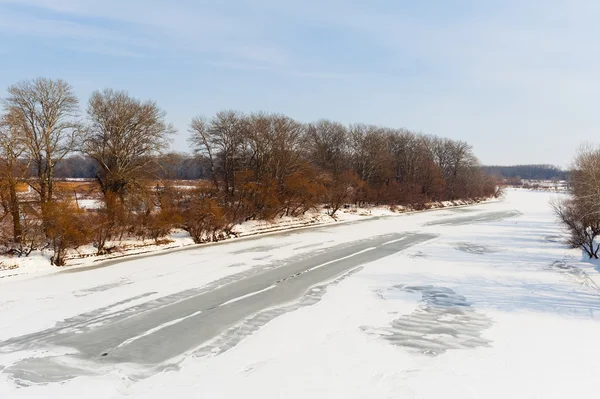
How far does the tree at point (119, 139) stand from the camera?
2728 cm

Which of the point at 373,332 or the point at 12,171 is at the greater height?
the point at 12,171

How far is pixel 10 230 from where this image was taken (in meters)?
19.0

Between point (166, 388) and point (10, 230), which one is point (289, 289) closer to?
point (166, 388)

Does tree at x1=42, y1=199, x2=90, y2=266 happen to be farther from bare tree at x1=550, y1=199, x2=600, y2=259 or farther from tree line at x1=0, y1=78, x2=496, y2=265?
bare tree at x1=550, y1=199, x2=600, y2=259

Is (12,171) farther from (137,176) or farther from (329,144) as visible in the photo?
(329,144)

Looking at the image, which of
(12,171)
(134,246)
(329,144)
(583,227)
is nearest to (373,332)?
(583,227)

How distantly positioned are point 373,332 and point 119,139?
24.5 meters

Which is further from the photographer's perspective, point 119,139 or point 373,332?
point 119,139

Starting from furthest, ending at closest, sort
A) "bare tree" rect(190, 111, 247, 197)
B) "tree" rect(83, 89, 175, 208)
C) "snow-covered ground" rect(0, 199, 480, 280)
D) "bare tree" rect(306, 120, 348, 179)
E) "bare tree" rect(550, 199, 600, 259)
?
"bare tree" rect(306, 120, 348, 179), "bare tree" rect(190, 111, 247, 197), "tree" rect(83, 89, 175, 208), "bare tree" rect(550, 199, 600, 259), "snow-covered ground" rect(0, 199, 480, 280)

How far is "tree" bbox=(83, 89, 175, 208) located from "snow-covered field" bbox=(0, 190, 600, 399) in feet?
35.3

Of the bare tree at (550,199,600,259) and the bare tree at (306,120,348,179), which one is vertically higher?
the bare tree at (306,120,348,179)

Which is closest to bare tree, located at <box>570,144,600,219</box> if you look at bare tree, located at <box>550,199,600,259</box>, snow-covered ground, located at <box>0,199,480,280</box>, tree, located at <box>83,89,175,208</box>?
bare tree, located at <box>550,199,600,259</box>

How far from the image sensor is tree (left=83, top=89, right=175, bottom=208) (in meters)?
27.3

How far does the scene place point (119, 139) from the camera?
27594 millimetres
